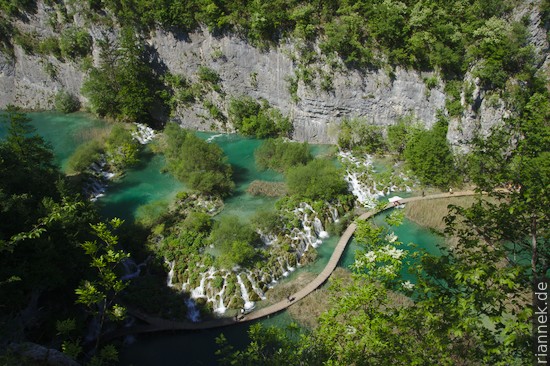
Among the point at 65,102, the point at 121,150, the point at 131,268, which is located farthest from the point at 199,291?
the point at 65,102

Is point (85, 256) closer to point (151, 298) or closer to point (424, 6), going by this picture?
point (151, 298)

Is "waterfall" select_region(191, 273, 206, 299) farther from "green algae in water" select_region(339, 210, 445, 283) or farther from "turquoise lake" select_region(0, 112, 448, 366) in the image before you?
"green algae in water" select_region(339, 210, 445, 283)

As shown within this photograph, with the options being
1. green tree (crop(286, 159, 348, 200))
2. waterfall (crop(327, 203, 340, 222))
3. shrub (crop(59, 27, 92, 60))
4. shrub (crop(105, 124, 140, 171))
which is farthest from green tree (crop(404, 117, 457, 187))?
shrub (crop(59, 27, 92, 60))

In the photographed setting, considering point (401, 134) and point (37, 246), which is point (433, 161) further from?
point (37, 246)

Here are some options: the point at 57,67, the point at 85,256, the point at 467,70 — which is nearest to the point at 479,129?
the point at 467,70

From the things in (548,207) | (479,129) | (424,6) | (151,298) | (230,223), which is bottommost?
(151,298)

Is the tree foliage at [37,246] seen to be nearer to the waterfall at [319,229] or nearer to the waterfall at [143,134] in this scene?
the waterfall at [319,229]
